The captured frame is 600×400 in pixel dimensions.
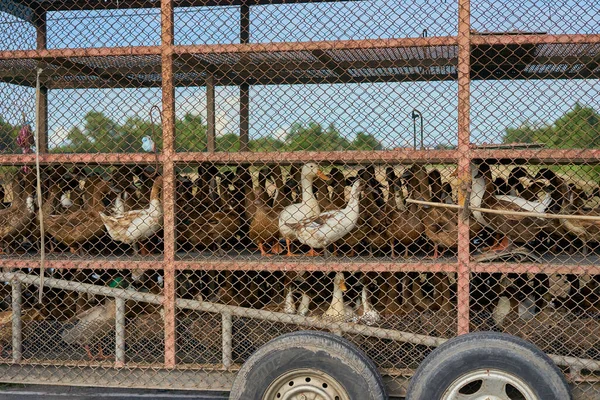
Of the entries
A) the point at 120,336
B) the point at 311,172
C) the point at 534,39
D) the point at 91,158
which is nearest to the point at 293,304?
the point at 311,172

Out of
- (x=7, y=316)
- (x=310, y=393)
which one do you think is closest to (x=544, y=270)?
(x=310, y=393)

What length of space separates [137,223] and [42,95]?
2348 mm

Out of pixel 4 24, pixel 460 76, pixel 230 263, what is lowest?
pixel 230 263

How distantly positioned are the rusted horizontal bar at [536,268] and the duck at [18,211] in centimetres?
393

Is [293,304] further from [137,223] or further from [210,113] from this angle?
[210,113]

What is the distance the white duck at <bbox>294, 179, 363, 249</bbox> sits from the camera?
5.44 metres

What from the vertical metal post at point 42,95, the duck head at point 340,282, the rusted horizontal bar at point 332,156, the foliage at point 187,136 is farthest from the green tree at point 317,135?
the vertical metal post at point 42,95

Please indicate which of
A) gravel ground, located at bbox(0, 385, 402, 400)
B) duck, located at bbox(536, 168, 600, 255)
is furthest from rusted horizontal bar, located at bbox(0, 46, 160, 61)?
duck, located at bbox(536, 168, 600, 255)

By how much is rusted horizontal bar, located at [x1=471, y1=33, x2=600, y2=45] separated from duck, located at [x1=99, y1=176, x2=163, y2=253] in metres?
Result: 2.88

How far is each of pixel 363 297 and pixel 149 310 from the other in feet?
6.46

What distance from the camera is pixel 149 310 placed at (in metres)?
6.26

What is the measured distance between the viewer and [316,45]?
462 cm

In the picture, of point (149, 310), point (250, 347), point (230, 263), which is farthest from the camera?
point (149, 310)

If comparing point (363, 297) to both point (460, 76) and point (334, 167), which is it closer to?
point (334, 167)
